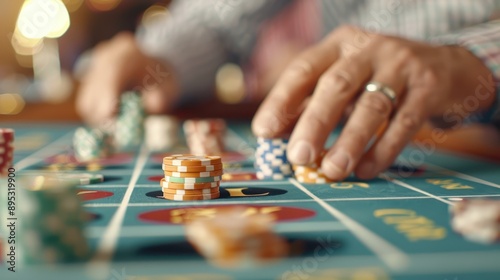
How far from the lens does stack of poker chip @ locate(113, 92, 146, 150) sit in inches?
120

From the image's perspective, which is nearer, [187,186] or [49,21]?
[187,186]

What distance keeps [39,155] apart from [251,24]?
2910 mm

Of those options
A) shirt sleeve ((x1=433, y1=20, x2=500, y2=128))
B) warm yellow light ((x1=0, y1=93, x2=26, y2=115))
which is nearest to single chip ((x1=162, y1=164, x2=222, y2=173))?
shirt sleeve ((x1=433, y1=20, x2=500, y2=128))

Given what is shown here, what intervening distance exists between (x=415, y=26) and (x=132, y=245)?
2846 mm

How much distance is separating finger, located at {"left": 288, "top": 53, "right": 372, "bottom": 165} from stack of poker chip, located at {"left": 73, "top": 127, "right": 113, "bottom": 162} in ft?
3.06

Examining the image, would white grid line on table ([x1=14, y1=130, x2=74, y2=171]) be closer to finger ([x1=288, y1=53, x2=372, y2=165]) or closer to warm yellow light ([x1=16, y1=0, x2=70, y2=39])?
finger ([x1=288, y1=53, x2=372, y2=165])

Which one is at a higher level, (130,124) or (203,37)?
(203,37)

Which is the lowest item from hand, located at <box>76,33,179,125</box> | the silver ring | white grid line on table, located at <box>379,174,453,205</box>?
white grid line on table, located at <box>379,174,453,205</box>

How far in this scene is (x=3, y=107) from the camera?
16.4 ft

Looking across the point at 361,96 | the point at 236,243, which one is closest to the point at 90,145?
the point at 361,96

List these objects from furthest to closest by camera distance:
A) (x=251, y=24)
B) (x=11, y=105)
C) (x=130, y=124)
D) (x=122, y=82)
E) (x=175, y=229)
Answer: (x=251, y=24) → (x=11, y=105) → (x=122, y=82) → (x=130, y=124) → (x=175, y=229)

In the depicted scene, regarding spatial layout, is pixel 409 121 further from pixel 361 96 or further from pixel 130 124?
pixel 130 124

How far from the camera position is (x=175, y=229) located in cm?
117

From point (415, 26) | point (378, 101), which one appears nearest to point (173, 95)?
point (415, 26)
